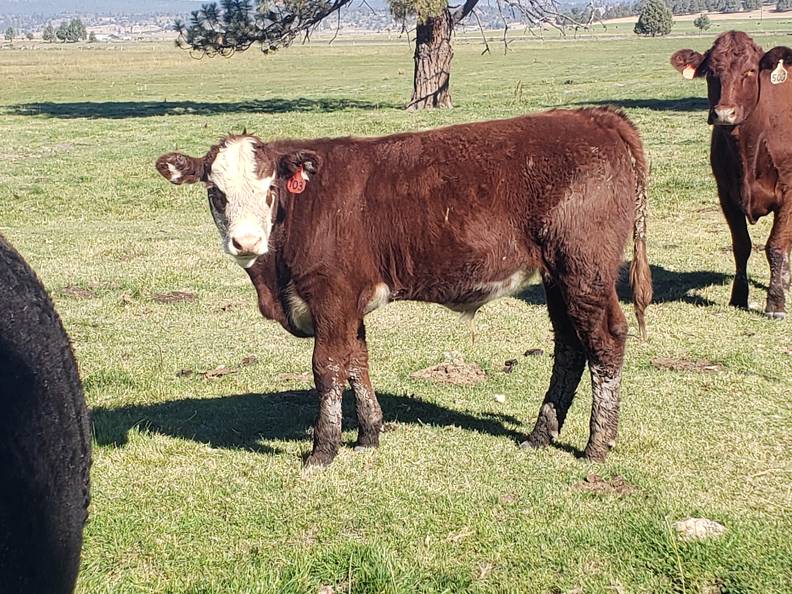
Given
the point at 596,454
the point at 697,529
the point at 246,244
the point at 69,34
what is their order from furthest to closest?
1. the point at 69,34
2. the point at 596,454
3. the point at 246,244
4. the point at 697,529

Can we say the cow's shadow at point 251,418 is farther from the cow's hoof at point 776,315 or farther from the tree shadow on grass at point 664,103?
the tree shadow on grass at point 664,103

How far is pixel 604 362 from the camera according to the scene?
5.89m

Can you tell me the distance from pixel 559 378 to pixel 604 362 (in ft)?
1.40

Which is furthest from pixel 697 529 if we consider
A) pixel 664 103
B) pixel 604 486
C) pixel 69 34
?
pixel 69 34

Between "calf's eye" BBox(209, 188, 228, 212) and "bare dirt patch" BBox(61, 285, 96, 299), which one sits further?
"bare dirt patch" BBox(61, 285, 96, 299)

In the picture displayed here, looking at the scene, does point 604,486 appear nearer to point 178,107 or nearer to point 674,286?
point 674,286

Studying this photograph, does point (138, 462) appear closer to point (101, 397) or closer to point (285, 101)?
point (101, 397)

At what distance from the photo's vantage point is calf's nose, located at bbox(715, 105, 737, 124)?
8.70 metres

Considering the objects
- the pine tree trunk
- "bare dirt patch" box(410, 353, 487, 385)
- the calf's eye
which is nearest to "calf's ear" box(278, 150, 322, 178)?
the calf's eye

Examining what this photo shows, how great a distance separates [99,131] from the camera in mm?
24656

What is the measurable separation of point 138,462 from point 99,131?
20.3 metres

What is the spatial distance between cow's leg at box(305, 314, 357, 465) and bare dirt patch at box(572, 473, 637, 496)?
4.98 feet

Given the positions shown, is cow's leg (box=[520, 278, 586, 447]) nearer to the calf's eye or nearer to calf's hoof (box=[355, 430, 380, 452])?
calf's hoof (box=[355, 430, 380, 452])

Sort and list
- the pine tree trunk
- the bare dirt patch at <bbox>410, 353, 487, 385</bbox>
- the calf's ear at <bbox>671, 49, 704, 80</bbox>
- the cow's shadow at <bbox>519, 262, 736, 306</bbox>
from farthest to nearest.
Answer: the pine tree trunk
the cow's shadow at <bbox>519, 262, 736, 306</bbox>
the calf's ear at <bbox>671, 49, 704, 80</bbox>
the bare dirt patch at <bbox>410, 353, 487, 385</bbox>
